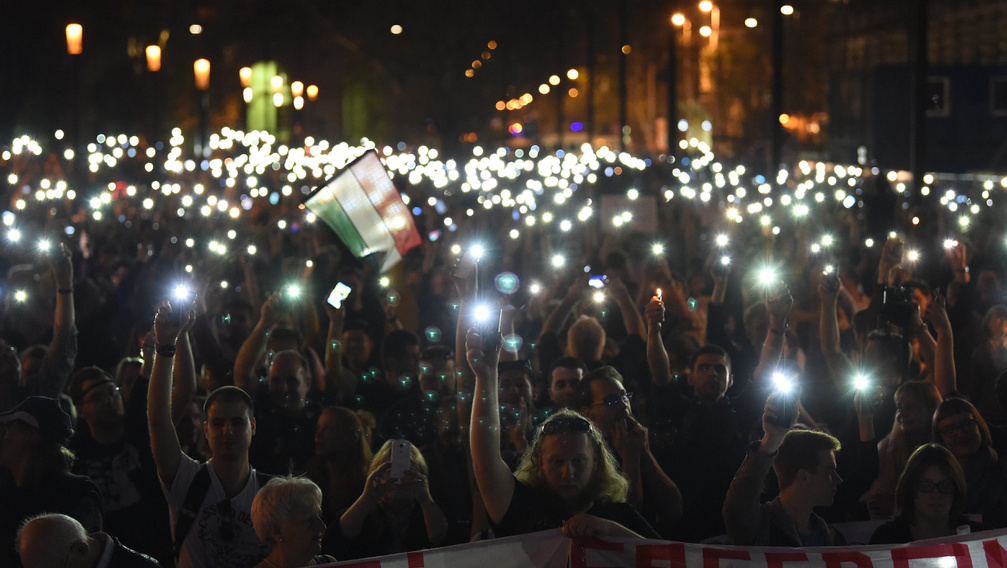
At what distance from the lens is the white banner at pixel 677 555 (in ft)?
15.7

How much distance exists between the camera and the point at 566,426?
16.7 ft

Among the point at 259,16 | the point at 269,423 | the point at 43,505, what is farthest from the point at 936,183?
the point at 259,16

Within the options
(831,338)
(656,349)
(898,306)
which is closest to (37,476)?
(656,349)

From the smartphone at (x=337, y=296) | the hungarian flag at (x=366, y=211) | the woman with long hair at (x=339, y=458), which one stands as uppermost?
the hungarian flag at (x=366, y=211)

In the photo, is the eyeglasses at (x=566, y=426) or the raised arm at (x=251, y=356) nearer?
the eyeglasses at (x=566, y=426)

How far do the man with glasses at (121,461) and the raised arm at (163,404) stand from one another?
0.39 metres

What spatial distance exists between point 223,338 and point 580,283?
8.90 feet

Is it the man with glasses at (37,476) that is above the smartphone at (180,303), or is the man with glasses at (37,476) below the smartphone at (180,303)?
below

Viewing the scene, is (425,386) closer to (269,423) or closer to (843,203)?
(269,423)

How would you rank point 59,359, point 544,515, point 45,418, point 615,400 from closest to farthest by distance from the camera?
point 544,515 → point 45,418 → point 615,400 → point 59,359

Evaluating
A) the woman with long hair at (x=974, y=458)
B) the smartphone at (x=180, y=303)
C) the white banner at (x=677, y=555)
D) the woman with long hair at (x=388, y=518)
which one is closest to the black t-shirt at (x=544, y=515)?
the white banner at (x=677, y=555)

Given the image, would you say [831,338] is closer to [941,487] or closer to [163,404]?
[941,487]

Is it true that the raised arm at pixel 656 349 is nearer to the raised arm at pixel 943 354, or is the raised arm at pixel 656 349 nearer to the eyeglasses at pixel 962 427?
the raised arm at pixel 943 354

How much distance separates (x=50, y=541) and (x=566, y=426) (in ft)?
6.39
